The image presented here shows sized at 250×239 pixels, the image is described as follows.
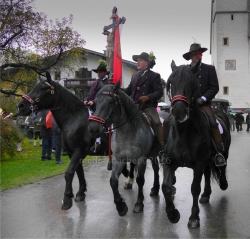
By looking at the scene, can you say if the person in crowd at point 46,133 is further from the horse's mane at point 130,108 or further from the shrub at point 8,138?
the horse's mane at point 130,108

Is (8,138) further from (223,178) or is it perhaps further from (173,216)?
(173,216)

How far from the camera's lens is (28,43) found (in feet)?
75.4

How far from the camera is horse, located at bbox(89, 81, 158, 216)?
6.04 metres

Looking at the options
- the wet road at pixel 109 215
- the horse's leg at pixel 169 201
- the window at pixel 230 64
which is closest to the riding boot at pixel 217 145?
the wet road at pixel 109 215

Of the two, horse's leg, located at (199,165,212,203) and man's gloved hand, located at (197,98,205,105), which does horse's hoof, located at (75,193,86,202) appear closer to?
A: horse's leg, located at (199,165,212,203)

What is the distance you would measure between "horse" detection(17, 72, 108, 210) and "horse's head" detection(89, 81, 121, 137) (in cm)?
128

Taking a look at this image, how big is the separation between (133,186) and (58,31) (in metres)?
16.8

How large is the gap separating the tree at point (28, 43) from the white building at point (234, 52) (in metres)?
47.9

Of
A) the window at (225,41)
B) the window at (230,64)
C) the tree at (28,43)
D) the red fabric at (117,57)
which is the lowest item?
the red fabric at (117,57)

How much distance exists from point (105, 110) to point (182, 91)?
1.45 m

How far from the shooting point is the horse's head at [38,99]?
7.20 meters

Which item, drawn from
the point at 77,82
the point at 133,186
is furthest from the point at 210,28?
the point at 133,186

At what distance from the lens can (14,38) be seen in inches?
879

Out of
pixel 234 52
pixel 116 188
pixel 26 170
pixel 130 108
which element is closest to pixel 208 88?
pixel 130 108
